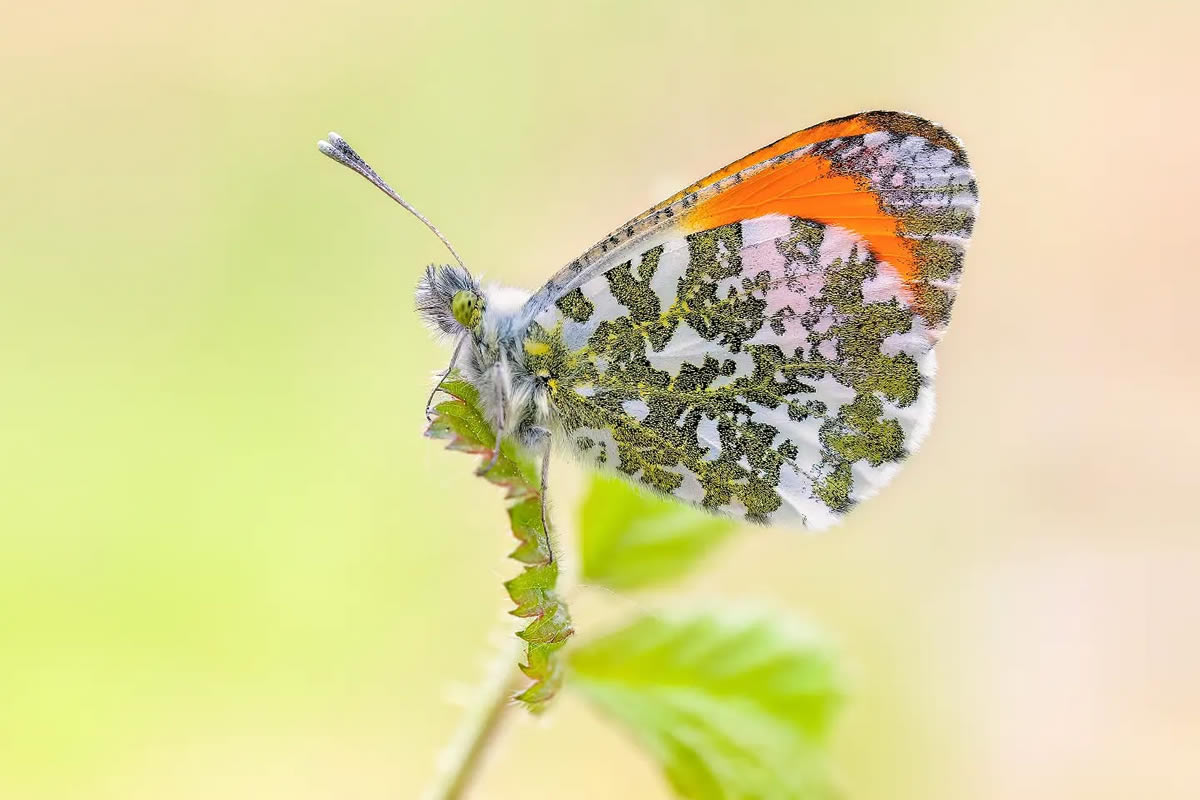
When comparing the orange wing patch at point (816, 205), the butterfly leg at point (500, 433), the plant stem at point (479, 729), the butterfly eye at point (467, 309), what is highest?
the orange wing patch at point (816, 205)

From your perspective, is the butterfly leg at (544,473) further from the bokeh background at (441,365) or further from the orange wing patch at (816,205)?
the bokeh background at (441,365)

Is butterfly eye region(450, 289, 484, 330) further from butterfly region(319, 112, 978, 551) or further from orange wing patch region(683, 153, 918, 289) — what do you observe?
orange wing patch region(683, 153, 918, 289)

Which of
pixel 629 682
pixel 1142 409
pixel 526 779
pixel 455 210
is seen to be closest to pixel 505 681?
pixel 629 682

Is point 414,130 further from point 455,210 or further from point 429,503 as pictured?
point 429,503

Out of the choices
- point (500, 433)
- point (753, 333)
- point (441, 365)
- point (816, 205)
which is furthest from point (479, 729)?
point (441, 365)

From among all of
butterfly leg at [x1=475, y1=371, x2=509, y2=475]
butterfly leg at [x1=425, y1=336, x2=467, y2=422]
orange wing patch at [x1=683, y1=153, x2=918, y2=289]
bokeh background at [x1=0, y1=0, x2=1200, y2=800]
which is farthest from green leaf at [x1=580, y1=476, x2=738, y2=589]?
bokeh background at [x1=0, y1=0, x2=1200, y2=800]

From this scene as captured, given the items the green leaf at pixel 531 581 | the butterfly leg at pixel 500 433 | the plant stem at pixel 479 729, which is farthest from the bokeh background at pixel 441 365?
the green leaf at pixel 531 581

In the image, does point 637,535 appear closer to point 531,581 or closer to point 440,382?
point 440,382
